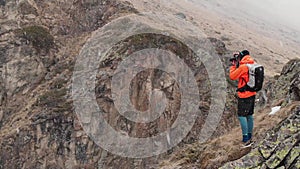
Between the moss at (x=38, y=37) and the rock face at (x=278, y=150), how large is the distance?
99.9 feet

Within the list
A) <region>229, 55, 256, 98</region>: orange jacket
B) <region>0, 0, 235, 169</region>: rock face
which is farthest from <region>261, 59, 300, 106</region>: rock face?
<region>0, 0, 235, 169</region>: rock face

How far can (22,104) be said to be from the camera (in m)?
33.3

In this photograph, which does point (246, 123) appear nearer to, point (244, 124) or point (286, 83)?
point (244, 124)

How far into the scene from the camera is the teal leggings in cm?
1025

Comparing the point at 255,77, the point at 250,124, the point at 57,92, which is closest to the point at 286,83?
the point at 250,124

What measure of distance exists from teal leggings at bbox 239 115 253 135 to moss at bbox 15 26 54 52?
2932 centimetres

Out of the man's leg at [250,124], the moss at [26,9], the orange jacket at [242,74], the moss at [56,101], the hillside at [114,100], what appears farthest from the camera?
the moss at [26,9]

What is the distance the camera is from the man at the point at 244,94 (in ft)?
32.4

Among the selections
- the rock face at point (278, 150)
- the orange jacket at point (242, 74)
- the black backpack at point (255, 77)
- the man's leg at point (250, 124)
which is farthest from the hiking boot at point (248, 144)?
the black backpack at point (255, 77)

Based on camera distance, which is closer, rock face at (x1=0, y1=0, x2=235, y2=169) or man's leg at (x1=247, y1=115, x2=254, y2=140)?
man's leg at (x1=247, y1=115, x2=254, y2=140)

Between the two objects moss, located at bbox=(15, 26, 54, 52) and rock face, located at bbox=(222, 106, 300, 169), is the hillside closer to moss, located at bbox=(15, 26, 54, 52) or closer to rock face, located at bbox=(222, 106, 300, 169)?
moss, located at bbox=(15, 26, 54, 52)

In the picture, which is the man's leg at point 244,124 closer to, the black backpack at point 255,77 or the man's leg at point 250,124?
the man's leg at point 250,124

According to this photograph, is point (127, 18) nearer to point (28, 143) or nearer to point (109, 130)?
point (109, 130)

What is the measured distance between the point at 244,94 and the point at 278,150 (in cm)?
201
